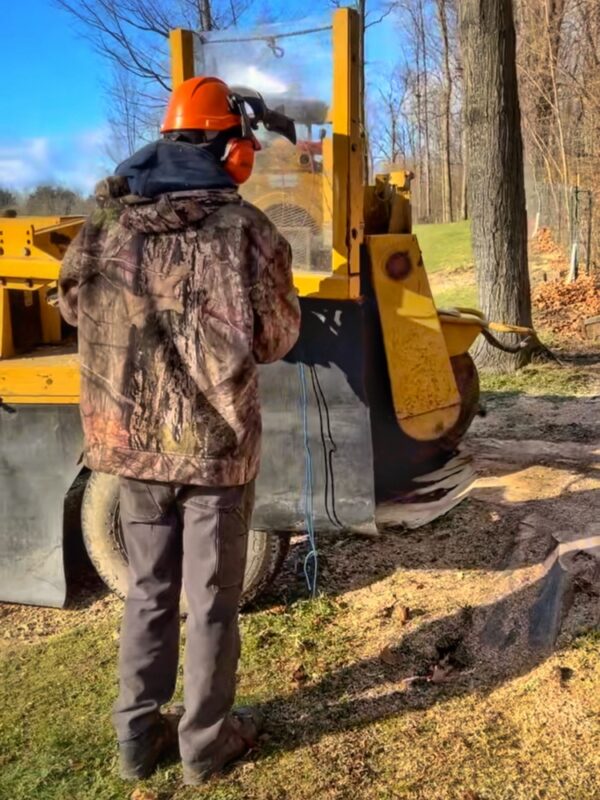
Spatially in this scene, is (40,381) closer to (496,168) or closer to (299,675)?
(299,675)

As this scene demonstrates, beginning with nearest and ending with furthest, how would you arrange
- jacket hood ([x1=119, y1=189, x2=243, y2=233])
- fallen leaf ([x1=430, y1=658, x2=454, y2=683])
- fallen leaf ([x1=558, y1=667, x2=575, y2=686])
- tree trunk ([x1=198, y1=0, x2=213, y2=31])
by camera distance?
1. jacket hood ([x1=119, y1=189, x2=243, y2=233])
2. fallen leaf ([x1=558, y1=667, x2=575, y2=686])
3. fallen leaf ([x1=430, y1=658, x2=454, y2=683])
4. tree trunk ([x1=198, y1=0, x2=213, y2=31])

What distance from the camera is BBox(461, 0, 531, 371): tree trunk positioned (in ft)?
25.4

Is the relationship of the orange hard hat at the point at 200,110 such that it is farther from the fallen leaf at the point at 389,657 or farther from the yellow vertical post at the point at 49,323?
the fallen leaf at the point at 389,657

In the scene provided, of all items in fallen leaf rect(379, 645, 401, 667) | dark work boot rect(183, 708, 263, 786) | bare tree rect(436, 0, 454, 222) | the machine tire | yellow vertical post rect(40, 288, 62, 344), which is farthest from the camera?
bare tree rect(436, 0, 454, 222)

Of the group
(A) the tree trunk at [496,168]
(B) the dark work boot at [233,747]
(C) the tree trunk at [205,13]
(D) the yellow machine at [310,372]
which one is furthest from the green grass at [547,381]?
(C) the tree trunk at [205,13]

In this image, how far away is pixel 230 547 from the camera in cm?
251

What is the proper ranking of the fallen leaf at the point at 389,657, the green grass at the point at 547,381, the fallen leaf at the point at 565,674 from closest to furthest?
the fallen leaf at the point at 565,674 < the fallen leaf at the point at 389,657 < the green grass at the point at 547,381

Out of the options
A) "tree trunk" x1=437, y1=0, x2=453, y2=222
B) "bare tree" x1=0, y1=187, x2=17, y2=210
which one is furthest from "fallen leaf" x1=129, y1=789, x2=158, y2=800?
"tree trunk" x1=437, y1=0, x2=453, y2=222

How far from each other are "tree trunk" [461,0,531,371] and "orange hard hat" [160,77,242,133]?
5884 mm

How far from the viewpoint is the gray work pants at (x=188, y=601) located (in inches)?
97.9

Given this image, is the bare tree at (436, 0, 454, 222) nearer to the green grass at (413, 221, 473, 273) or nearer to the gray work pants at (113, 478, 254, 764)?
the green grass at (413, 221, 473, 273)

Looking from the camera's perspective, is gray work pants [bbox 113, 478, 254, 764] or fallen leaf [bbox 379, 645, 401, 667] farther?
fallen leaf [bbox 379, 645, 401, 667]

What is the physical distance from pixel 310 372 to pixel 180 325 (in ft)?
3.50

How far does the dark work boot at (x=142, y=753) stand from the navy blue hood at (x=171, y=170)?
1772 mm
